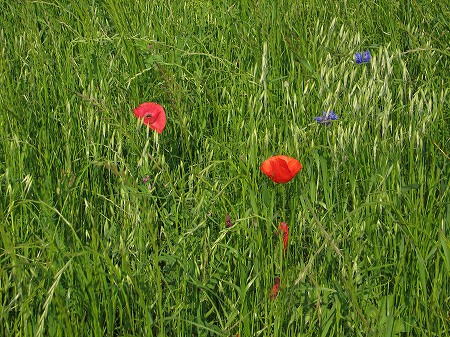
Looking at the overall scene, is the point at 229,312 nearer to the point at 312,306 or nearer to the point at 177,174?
the point at 312,306

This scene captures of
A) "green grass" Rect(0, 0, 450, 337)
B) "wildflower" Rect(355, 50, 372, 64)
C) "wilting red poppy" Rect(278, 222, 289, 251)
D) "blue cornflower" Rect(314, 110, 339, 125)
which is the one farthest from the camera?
"wildflower" Rect(355, 50, 372, 64)

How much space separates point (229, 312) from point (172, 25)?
4.35 feet

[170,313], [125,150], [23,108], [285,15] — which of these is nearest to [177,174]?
[125,150]

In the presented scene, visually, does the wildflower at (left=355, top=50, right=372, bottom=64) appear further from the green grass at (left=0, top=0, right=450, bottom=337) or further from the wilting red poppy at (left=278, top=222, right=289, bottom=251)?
the wilting red poppy at (left=278, top=222, right=289, bottom=251)

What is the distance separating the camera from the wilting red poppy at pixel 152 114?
204 cm

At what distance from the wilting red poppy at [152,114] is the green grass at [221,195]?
→ 28 millimetres

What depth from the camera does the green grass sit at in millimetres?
1540

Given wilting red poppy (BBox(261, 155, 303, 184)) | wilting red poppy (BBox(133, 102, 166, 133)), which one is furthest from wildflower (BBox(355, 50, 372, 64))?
wilting red poppy (BBox(261, 155, 303, 184))

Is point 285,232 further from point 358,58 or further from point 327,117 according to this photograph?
point 358,58

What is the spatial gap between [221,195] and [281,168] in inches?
9.3

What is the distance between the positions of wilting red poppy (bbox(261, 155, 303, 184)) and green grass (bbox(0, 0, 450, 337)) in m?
0.06

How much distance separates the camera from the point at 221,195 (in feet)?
6.01

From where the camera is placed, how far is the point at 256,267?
1629 millimetres

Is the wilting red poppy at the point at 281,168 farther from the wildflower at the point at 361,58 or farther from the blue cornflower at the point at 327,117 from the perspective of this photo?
the wildflower at the point at 361,58
